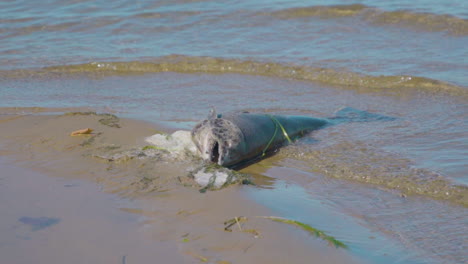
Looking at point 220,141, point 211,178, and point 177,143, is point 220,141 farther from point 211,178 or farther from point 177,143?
point 211,178

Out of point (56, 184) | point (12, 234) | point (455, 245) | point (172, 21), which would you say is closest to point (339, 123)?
point (455, 245)

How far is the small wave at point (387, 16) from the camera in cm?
959

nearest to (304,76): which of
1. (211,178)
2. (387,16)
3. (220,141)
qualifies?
(387,16)

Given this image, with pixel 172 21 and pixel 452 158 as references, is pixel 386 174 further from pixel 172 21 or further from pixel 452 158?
pixel 172 21

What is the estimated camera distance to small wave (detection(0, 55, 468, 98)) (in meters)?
7.36

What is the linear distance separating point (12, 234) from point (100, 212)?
0.56 m

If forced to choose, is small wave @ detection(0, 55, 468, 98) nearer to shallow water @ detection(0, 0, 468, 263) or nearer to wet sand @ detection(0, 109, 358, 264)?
shallow water @ detection(0, 0, 468, 263)

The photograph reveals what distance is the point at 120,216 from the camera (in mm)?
3576

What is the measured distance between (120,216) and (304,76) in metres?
4.94

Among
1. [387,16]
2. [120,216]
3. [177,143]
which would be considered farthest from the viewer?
[387,16]

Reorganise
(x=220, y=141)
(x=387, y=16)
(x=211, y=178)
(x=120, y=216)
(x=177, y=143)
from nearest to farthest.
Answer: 1. (x=120, y=216)
2. (x=211, y=178)
3. (x=220, y=141)
4. (x=177, y=143)
5. (x=387, y=16)

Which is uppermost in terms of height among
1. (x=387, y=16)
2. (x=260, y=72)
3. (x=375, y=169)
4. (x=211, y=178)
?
(x=387, y=16)

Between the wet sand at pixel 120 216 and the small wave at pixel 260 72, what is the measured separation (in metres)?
3.69

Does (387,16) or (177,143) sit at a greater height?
(387,16)
